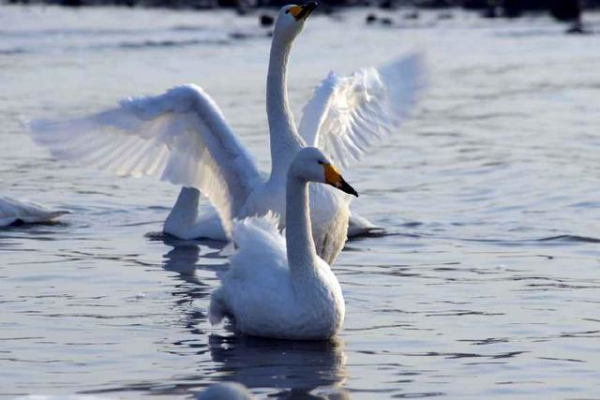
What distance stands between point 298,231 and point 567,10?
35.7 meters

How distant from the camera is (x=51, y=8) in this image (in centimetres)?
4700

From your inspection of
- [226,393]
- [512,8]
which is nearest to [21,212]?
[226,393]

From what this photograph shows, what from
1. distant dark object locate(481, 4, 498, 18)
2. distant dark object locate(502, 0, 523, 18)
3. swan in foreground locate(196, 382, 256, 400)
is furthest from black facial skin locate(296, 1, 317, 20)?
distant dark object locate(502, 0, 523, 18)

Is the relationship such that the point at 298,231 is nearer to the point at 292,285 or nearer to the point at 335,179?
the point at 292,285

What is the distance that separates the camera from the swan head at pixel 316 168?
26.5 ft

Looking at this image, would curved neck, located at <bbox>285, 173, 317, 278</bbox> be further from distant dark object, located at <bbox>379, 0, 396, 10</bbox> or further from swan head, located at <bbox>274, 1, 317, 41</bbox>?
distant dark object, located at <bbox>379, 0, 396, 10</bbox>

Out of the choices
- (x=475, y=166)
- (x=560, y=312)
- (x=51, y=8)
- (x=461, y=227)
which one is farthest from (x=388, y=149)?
(x=51, y=8)

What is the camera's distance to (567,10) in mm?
42750

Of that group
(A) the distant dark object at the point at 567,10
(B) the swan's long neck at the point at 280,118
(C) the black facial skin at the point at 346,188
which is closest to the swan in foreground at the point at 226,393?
(C) the black facial skin at the point at 346,188

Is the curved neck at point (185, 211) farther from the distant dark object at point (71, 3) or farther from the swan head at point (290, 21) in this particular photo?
the distant dark object at point (71, 3)

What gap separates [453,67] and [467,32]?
36.0 ft

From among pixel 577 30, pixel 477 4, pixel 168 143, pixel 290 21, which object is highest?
pixel 290 21

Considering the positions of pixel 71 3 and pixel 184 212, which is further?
pixel 71 3

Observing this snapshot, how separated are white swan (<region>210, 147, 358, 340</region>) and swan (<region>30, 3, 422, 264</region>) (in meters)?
0.94
